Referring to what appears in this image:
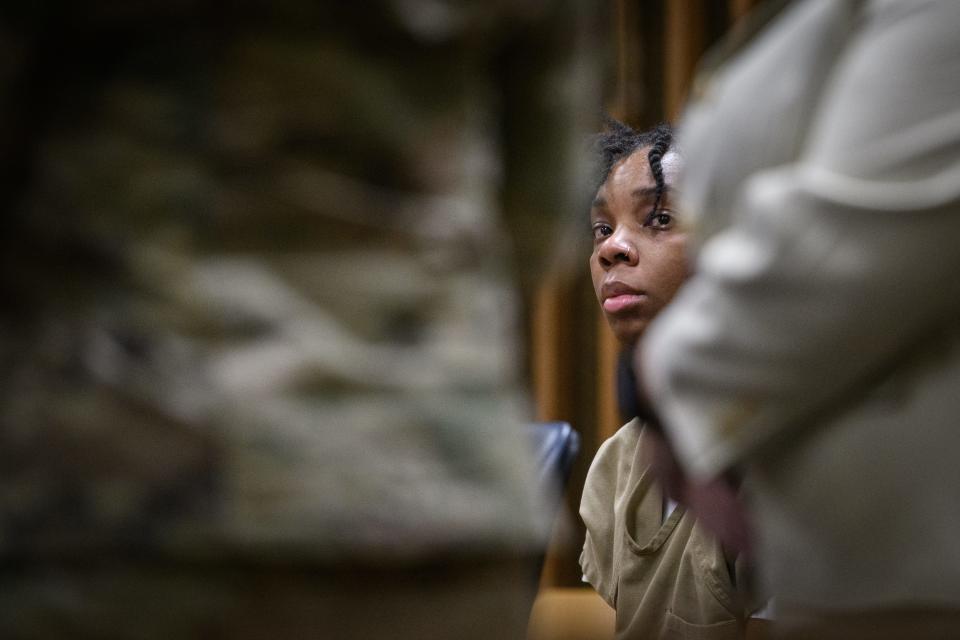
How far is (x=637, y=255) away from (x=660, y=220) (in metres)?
0.05

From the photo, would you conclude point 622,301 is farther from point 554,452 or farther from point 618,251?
point 554,452

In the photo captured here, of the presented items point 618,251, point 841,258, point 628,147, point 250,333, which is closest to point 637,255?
point 618,251

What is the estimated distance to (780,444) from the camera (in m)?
0.60

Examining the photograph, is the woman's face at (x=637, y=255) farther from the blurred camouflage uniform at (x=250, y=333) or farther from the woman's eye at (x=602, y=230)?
the blurred camouflage uniform at (x=250, y=333)

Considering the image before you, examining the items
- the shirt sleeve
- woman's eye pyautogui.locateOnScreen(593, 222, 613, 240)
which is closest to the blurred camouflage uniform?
the shirt sleeve

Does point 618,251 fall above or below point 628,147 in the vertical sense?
below

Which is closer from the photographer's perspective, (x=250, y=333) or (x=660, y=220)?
(x=250, y=333)

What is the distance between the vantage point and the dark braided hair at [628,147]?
134 centimetres

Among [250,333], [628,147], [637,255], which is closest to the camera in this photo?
[250,333]

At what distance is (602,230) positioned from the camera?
1.35 metres

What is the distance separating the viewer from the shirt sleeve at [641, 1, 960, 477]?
1.86 feet

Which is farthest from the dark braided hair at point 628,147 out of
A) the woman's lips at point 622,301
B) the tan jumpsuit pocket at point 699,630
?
the tan jumpsuit pocket at point 699,630

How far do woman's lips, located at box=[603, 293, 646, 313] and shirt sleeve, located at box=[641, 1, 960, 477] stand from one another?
67 cm

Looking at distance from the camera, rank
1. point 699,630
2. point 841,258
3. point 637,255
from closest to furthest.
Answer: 1. point 841,258
2. point 699,630
3. point 637,255
